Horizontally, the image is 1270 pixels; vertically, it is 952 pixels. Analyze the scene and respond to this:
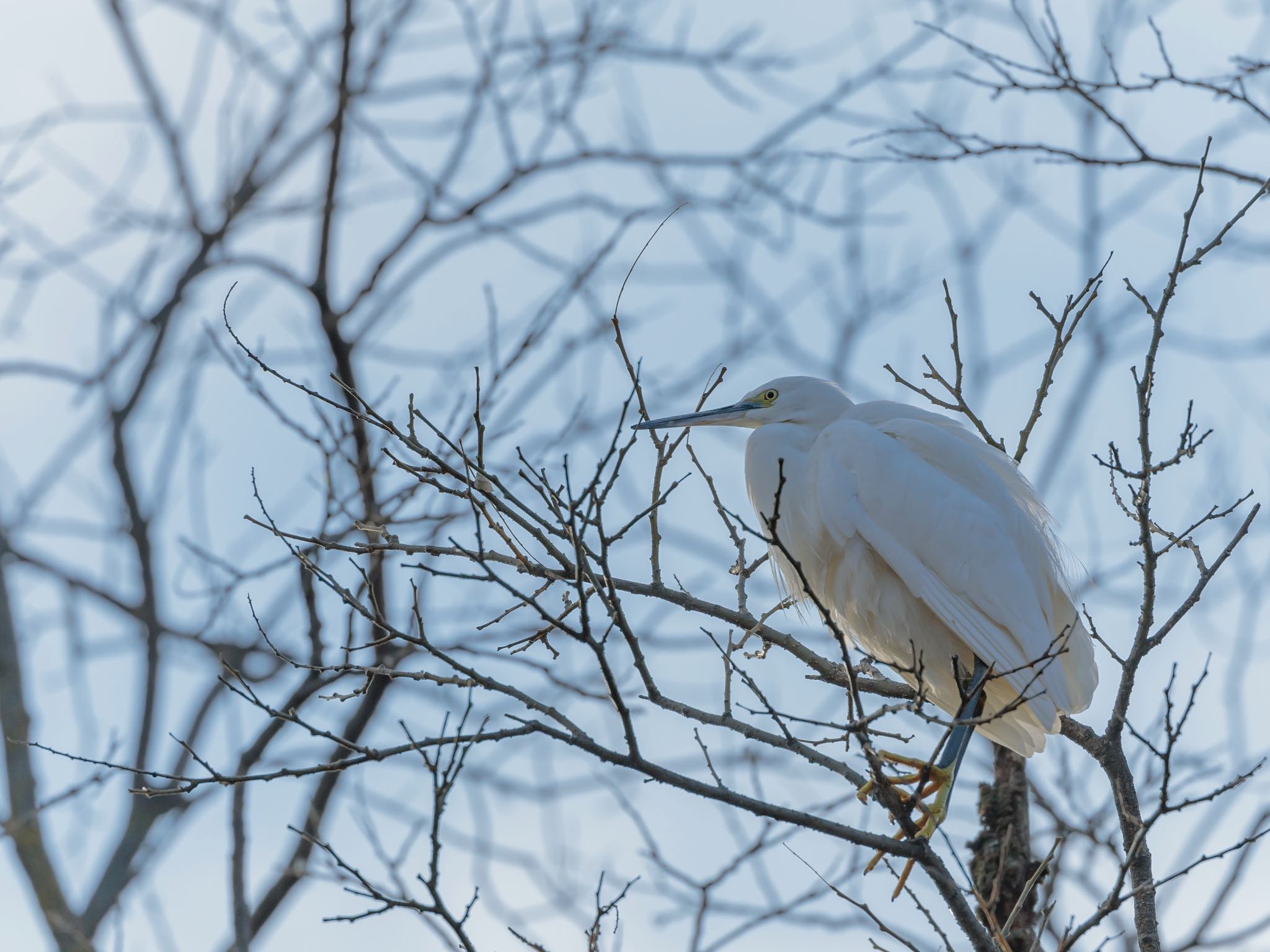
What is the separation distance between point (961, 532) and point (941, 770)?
2.58 ft

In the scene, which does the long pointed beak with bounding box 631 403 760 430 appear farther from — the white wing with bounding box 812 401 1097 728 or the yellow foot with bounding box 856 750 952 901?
the yellow foot with bounding box 856 750 952 901

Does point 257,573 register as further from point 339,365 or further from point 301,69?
point 301,69

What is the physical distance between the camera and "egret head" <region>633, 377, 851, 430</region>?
5.01 meters

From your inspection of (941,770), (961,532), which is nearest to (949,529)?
(961,532)

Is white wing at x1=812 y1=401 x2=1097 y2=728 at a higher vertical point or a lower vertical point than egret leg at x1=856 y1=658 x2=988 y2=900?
higher

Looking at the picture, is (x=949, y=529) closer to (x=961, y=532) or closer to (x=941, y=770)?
(x=961, y=532)

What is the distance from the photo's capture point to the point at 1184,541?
351 cm

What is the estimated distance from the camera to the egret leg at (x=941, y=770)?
3.56m

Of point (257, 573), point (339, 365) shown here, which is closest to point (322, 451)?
point (257, 573)

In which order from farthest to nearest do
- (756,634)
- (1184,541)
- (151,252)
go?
(151,252), (756,634), (1184,541)

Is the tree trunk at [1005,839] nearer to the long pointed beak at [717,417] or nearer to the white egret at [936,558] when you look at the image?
the white egret at [936,558]

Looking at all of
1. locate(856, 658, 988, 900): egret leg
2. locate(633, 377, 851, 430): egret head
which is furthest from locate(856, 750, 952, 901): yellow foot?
locate(633, 377, 851, 430): egret head

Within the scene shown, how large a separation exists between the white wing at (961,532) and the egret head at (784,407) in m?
0.34

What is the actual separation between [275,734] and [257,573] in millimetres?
961
